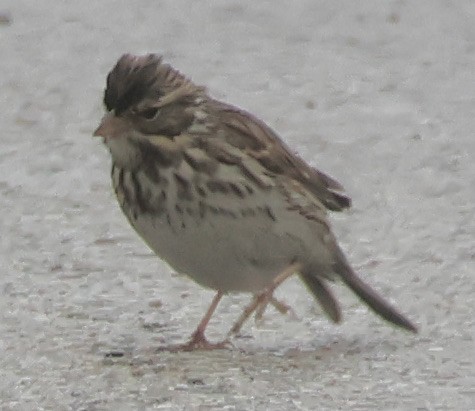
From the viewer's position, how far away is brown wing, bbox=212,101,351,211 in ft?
23.4

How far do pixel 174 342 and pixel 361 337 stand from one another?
0.68m

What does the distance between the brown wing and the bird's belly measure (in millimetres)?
262

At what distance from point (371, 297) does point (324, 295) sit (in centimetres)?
17

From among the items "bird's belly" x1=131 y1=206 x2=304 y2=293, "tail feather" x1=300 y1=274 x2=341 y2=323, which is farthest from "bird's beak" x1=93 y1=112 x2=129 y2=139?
"tail feather" x1=300 y1=274 x2=341 y2=323

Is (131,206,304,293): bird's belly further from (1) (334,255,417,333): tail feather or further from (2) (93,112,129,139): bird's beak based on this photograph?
(1) (334,255,417,333): tail feather

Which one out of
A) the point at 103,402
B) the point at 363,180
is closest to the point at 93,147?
the point at 363,180

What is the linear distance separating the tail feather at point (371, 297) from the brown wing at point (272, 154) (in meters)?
0.23

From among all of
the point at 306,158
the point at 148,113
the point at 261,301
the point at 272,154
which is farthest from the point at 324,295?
the point at 306,158

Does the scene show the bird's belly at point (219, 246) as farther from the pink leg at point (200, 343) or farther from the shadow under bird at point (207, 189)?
the pink leg at point (200, 343)

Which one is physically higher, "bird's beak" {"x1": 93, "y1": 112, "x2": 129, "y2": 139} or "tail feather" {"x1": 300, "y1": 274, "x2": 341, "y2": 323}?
"bird's beak" {"x1": 93, "y1": 112, "x2": 129, "y2": 139}

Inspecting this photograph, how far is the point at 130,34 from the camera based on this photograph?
10.7 m

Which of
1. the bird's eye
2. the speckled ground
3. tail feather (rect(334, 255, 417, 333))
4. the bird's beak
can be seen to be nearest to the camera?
the speckled ground

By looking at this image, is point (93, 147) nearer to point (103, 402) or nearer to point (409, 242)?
point (409, 242)

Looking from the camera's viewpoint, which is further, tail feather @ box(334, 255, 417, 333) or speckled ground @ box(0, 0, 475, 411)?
tail feather @ box(334, 255, 417, 333)
